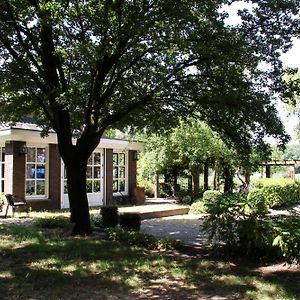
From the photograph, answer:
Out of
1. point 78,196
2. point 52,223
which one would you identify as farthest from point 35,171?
point 78,196

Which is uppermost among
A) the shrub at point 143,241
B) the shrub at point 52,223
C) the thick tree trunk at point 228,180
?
the thick tree trunk at point 228,180

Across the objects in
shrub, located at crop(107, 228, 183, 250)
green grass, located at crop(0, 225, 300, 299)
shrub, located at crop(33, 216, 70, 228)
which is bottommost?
green grass, located at crop(0, 225, 300, 299)

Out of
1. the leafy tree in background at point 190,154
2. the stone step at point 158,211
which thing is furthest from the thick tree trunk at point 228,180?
the stone step at point 158,211

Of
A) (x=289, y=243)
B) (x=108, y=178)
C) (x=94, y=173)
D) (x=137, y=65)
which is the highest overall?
(x=137, y=65)

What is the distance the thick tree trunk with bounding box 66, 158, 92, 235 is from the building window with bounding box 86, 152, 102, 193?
8830 mm

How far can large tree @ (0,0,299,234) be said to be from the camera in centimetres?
873

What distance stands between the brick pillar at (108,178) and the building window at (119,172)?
0.84 m

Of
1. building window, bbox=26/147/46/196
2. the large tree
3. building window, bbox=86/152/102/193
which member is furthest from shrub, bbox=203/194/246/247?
building window, bbox=86/152/102/193

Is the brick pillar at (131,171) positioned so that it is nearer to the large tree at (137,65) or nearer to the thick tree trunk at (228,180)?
the thick tree trunk at (228,180)

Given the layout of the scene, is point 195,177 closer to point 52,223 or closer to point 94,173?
point 94,173

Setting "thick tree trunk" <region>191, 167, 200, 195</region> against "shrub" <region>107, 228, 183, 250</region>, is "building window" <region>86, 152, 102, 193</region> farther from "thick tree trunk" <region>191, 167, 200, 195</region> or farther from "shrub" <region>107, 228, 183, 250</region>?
"shrub" <region>107, 228, 183, 250</region>

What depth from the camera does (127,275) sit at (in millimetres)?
7152

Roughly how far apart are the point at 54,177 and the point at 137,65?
8482 millimetres

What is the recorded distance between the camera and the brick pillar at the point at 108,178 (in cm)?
2090
